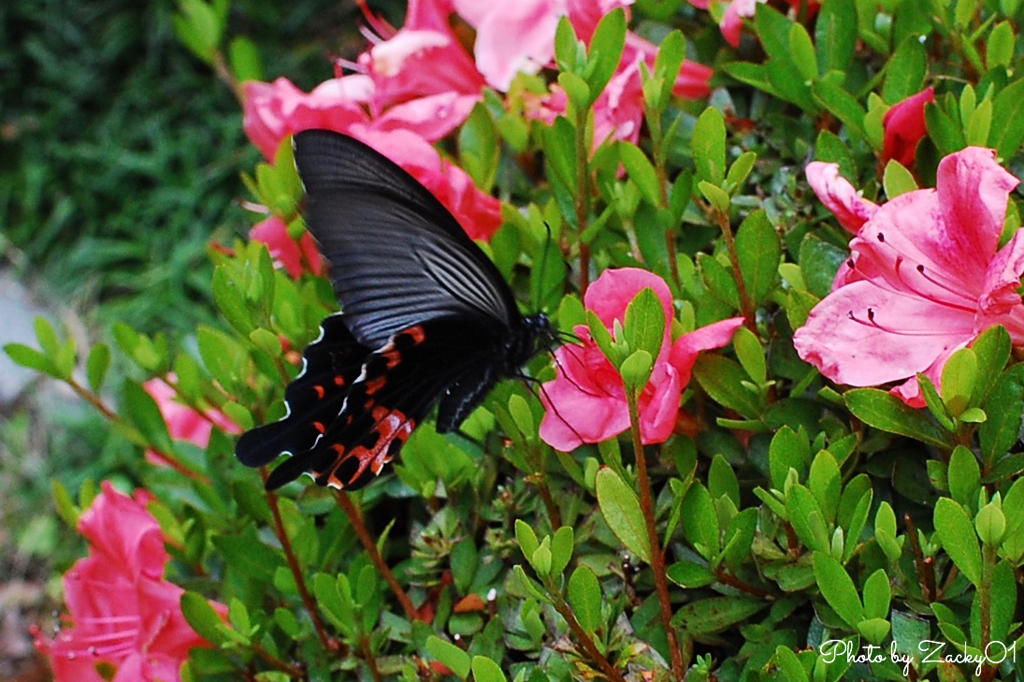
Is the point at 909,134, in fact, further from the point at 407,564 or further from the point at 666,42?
the point at 407,564

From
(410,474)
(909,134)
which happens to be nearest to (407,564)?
(410,474)

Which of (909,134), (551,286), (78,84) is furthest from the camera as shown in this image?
(78,84)

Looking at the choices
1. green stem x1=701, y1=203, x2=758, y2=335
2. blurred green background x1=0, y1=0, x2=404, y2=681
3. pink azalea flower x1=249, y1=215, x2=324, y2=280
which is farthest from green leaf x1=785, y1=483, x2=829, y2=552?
blurred green background x1=0, y1=0, x2=404, y2=681

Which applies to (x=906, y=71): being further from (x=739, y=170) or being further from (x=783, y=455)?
(x=783, y=455)

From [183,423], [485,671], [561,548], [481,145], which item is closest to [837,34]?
[481,145]

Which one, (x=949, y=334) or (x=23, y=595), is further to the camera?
(x=23, y=595)

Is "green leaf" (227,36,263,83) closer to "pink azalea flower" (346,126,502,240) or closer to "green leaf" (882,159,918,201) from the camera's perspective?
"pink azalea flower" (346,126,502,240)

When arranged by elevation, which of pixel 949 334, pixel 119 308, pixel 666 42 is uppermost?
pixel 666 42
